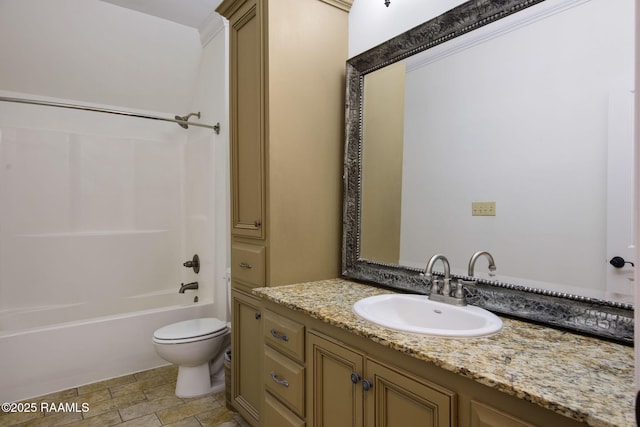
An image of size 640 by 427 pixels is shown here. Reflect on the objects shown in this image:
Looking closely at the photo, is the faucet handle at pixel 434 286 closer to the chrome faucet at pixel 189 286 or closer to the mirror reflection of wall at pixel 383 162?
the mirror reflection of wall at pixel 383 162

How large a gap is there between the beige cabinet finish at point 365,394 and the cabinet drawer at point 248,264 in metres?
0.55

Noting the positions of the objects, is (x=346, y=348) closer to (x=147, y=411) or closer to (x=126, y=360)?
(x=147, y=411)

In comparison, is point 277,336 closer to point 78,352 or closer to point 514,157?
point 514,157

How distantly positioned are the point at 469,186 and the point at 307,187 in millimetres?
796

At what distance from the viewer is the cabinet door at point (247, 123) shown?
1.81 meters

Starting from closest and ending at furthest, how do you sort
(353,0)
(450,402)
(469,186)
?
(450,402), (469,186), (353,0)

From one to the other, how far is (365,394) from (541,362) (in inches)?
19.7

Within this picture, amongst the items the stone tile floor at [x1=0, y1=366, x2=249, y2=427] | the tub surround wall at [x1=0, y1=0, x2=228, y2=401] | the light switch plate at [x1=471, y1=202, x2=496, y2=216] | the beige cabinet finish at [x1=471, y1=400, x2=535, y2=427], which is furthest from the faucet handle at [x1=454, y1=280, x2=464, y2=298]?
the tub surround wall at [x1=0, y1=0, x2=228, y2=401]

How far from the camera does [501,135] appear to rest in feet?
4.35

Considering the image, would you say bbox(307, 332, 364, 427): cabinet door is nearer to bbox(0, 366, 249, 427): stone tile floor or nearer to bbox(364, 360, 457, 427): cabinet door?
bbox(364, 360, 457, 427): cabinet door

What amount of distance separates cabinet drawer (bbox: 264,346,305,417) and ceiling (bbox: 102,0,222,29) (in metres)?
2.46

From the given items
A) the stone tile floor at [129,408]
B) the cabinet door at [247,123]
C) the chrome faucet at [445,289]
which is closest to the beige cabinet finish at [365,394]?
the chrome faucet at [445,289]

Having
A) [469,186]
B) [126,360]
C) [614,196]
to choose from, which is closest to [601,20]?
[614,196]

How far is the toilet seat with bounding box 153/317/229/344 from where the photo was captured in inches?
89.5
